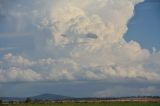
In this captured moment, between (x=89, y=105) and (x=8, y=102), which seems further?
(x=8, y=102)

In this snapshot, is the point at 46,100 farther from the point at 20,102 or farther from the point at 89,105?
the point at 89,105

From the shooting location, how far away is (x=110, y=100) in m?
29.5

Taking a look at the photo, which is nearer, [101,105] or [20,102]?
[101,105]

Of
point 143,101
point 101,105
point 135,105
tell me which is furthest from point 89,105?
point 143,101

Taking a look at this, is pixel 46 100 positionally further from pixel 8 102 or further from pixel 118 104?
pixel 118 104

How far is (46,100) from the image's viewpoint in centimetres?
3152

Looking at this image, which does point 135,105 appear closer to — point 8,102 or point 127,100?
point 127,100

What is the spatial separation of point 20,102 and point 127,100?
6816 mm

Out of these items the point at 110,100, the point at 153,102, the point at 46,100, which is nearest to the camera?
the point at 153,102

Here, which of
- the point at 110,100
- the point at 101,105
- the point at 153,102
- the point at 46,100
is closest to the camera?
the point at 101,105

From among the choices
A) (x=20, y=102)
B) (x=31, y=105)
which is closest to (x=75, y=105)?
(x=31, y=105)

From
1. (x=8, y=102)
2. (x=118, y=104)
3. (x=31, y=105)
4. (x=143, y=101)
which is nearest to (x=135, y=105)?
(x=118, y=104)

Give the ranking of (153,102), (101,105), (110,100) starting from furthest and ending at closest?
(110,100) < (153,102) < (101,105)

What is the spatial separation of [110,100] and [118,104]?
2780 millimetres
